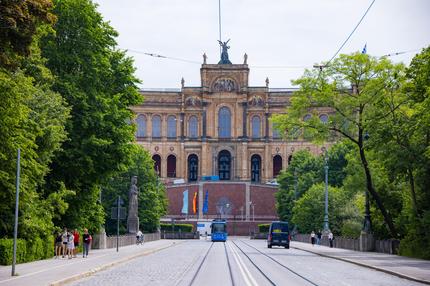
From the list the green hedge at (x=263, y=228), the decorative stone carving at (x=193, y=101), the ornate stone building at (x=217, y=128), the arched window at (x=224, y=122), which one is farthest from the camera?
the arched window at (x=224, y=122)

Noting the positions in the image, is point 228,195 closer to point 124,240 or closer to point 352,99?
point 124,240

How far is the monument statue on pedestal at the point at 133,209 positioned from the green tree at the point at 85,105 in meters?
25.0

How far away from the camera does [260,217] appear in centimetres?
12838

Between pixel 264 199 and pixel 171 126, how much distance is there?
22407mm

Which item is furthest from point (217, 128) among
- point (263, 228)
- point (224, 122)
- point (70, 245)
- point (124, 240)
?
point (70, 245)

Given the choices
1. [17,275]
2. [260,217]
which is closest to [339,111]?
[17,275]

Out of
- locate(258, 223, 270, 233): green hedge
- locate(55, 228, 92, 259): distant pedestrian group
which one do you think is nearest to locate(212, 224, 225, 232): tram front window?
locate(258, 223, 270, 233): green hedge

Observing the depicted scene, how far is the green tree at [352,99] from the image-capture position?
46.5 meters

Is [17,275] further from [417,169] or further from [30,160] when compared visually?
[417,169]

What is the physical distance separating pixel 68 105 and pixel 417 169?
18800 mm

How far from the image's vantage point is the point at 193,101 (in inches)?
5413

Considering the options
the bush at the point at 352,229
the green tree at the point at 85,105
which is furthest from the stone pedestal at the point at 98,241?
the bush at the point at 352,229

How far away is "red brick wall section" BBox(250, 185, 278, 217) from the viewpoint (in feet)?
422

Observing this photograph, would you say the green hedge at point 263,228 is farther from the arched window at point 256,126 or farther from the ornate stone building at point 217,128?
the arched window at point 256,126
